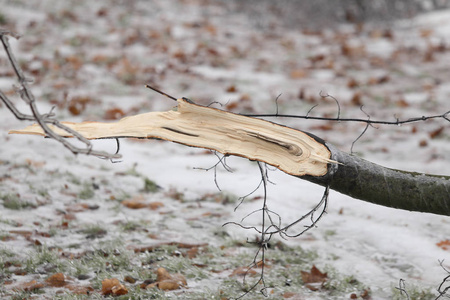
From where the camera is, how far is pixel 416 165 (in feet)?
13.2

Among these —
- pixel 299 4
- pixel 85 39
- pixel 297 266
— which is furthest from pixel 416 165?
pixel 299 4

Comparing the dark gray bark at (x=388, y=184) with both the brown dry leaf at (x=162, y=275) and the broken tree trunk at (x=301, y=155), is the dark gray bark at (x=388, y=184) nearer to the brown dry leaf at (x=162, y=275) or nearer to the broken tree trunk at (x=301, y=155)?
the broken tree trunk at (x=301, y=155)

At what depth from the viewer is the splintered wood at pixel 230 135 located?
73.4 inches

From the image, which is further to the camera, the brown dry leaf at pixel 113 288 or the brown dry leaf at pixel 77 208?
the brown dry leaf at pixel 77 208

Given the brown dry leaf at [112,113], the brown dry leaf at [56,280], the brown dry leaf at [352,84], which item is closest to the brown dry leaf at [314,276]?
the brown dry leaf at [56,280]

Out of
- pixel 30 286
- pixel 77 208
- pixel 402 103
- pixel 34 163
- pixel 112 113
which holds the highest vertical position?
pixel 402 103

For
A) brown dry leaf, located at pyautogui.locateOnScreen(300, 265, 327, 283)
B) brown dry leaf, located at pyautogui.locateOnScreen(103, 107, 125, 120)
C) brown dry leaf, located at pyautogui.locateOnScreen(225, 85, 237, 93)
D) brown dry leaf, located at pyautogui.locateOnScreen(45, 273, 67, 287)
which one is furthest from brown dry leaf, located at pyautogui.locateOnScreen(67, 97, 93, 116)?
brown dry leaf, located at pyautogui.locateOnScreen(300, 265, 327, 283)

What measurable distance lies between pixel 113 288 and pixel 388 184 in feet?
4.13

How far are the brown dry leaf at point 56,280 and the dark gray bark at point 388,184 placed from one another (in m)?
1.22

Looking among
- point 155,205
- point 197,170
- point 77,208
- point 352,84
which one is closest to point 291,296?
point 155,205

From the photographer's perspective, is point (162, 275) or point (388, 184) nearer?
point (388, 184)

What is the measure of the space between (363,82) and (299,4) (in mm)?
3408

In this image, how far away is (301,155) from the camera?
6.15ft

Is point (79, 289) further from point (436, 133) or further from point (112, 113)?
point (436, 133)
